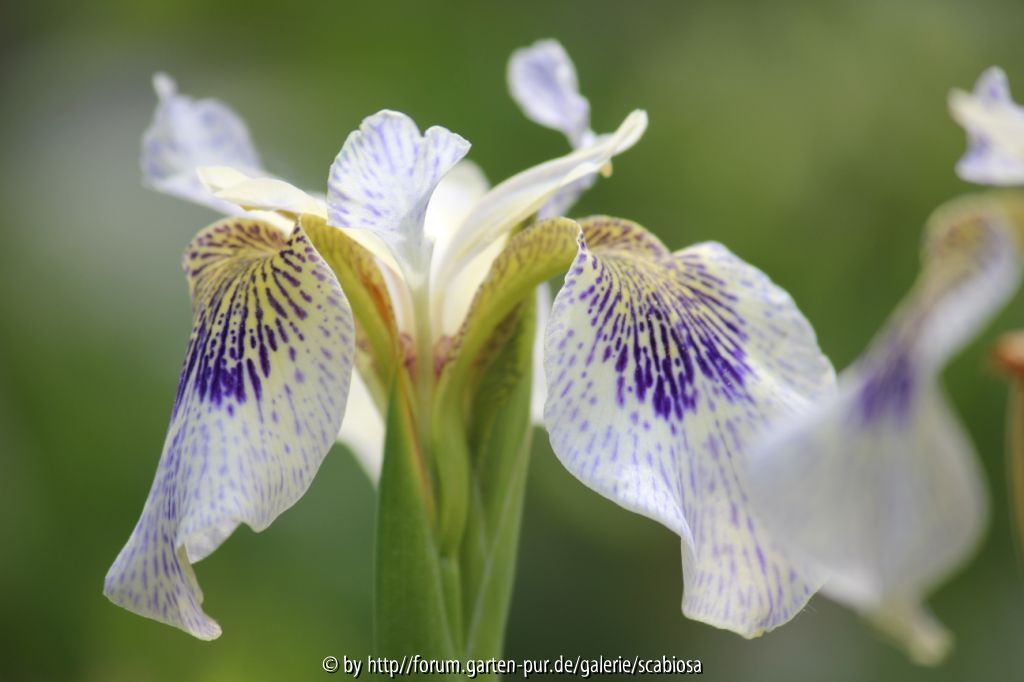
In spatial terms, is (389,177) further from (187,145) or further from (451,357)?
(187,145)

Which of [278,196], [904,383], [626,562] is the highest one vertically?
[278,196]

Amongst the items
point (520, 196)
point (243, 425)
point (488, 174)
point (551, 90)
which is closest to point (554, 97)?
point (551, 90)

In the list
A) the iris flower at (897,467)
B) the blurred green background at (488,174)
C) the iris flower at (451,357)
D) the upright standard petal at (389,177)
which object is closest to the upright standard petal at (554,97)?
the iris flower at (451,357)

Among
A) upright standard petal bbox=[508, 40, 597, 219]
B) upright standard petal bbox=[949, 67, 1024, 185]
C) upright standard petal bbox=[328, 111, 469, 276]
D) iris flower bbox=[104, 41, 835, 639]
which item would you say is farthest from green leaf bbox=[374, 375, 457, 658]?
upright standard petal bbox=[949, 67, 1024, 185]

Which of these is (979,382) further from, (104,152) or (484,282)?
(104,152)

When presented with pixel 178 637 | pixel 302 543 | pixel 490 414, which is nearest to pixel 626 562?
pixel 302 543

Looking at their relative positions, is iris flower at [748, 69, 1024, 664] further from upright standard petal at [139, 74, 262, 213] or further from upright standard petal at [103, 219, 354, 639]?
upright standard petal at [139, 74, 262, 213]
